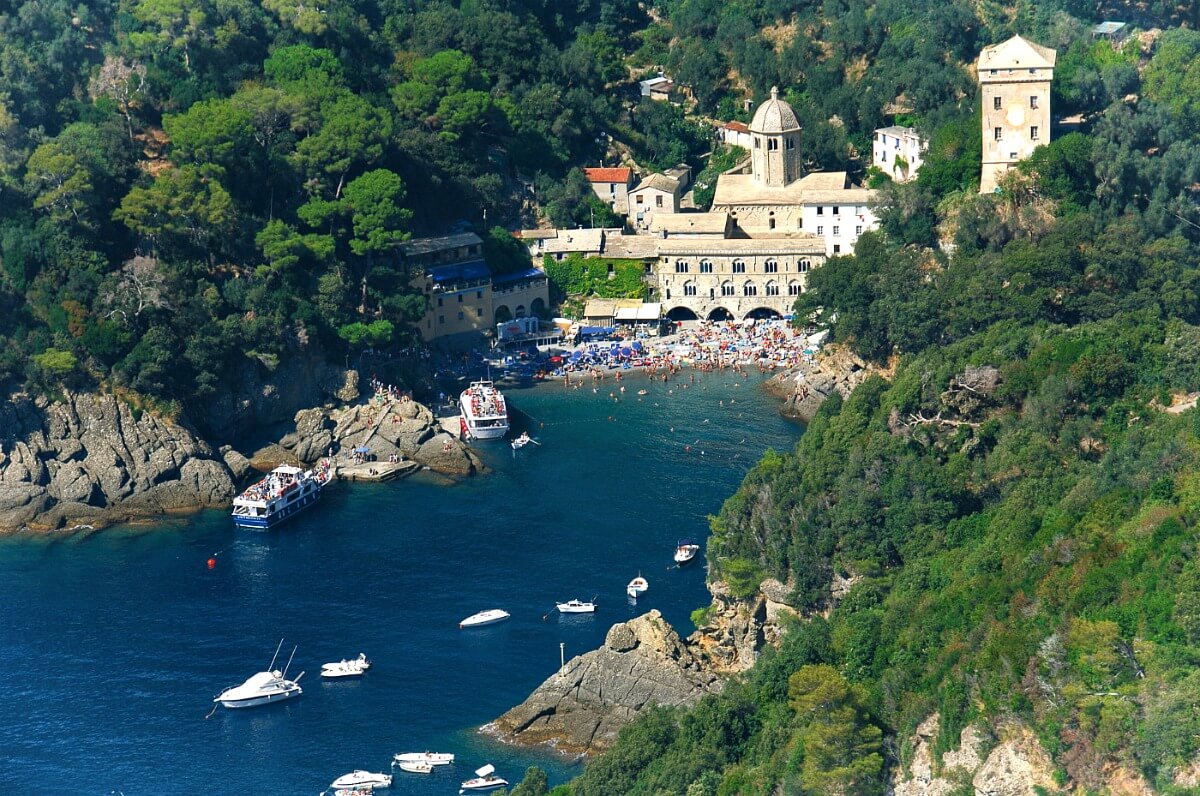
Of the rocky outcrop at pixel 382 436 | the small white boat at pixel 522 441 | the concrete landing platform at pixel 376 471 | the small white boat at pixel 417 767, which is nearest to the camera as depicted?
the small white boat at pixel 417 767

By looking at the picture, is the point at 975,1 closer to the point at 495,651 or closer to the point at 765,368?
the point at 765,368

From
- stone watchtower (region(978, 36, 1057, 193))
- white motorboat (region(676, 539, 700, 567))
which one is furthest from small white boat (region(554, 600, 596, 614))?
stone watchtower (region(978, 36, 1057, 193))

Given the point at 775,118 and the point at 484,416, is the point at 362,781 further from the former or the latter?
the point at 775,118

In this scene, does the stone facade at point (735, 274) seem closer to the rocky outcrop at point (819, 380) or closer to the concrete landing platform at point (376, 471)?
the rocky outcrop at point (819, 380)

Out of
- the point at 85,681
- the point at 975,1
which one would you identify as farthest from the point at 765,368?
the point at 85,681

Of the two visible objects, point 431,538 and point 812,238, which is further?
point 812,238

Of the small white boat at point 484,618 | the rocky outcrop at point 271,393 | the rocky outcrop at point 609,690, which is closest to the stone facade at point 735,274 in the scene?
the rocky outcrop at point 271,393

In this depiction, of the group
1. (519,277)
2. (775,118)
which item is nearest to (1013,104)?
(775,118)
